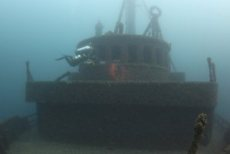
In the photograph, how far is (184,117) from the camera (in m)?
10.9

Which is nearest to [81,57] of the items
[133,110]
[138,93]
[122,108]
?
[122,108]

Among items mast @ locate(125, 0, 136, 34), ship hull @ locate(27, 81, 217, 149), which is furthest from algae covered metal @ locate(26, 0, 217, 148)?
mast @ locate(125, 0, 136, 34)

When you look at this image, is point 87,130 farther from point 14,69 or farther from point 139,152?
point 14,69

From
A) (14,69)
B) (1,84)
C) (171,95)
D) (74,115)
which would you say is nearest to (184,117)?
(171,95)

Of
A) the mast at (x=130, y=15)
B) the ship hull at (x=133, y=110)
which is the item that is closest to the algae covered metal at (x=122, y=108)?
the ship hull at (x=133, y=110)

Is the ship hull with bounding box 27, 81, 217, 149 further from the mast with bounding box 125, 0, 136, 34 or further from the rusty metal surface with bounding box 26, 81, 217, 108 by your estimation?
the mast with bounding box 125, 0, 136, 34

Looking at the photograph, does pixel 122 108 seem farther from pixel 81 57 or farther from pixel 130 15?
pixel 130 15

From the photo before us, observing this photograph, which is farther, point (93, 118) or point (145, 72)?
point (145, 72)

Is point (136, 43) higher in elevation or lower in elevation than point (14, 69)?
higher

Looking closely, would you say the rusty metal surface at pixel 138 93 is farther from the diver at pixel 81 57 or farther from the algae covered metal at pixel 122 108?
the diver at pixel 81 57

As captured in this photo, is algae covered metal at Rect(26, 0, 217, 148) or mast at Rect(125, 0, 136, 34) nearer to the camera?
algae covered metal at Rect(26, 0, 217, 148)

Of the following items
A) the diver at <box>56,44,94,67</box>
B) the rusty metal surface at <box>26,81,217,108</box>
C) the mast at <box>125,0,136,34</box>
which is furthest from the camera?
the mast at <box>125,0,136,34</box>

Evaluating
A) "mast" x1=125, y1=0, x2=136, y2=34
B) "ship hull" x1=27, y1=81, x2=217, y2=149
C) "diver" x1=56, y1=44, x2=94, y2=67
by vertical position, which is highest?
"mast" x1=125, y1=0, x2=136, y2=34

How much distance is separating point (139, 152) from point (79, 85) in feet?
10.2
